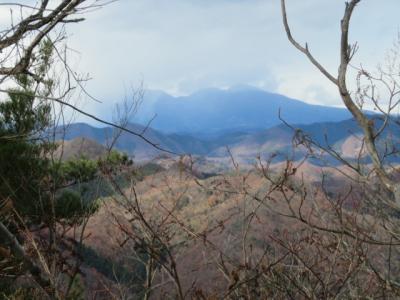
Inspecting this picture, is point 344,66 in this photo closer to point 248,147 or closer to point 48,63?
point 48,63

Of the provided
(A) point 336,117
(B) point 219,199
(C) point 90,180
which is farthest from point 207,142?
(C) point 90,180

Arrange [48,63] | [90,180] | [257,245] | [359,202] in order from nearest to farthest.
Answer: [359,202] → [48,63] → [90,180] → [257,245]

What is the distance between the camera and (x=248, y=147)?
127188 mm

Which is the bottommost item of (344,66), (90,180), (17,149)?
(90,180)

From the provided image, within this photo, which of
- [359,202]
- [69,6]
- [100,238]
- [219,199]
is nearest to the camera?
[69,6]

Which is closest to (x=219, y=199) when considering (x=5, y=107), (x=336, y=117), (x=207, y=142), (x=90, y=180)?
(x=90, y=180)

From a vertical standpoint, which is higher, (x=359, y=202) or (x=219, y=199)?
(x=359, y=202)

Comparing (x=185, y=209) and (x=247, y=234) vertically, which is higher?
(x=247, y=234)

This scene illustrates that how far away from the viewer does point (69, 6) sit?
2186 mm

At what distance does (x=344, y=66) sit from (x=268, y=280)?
1898 mm

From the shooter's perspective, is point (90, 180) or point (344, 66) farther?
point (90, 180)

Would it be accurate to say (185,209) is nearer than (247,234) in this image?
No

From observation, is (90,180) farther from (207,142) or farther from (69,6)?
(207,142)

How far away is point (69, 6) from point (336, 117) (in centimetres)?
19067
